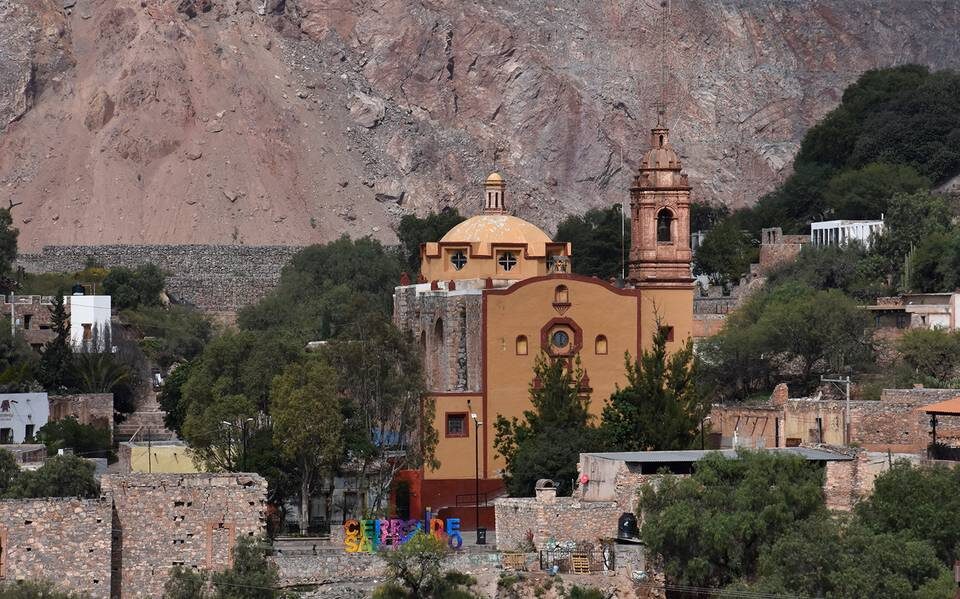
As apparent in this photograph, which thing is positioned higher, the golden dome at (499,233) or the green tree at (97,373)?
the golden dome at (499,233)

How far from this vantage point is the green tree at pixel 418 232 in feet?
391

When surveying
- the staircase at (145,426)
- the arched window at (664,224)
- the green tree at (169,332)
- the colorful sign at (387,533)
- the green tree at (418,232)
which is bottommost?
the colorful sign at (387,533)

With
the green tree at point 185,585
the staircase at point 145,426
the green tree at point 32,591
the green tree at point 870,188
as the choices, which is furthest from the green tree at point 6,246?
the green tree at point 32,591

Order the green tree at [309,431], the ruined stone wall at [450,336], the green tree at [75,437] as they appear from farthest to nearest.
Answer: the green tree at [75,437] < the ruined stone wall at [450,336] < the green tree at [309,431]

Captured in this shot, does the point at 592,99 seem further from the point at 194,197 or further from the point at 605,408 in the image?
the point at 605,408

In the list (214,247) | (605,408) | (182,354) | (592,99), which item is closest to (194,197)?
(214,247)

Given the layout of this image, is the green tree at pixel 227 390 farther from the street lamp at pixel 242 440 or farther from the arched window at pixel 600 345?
the arched window at pixel 600 345

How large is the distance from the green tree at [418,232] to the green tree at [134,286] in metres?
10.7

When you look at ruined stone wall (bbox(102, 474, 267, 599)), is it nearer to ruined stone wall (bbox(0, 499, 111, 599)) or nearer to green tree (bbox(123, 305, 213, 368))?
ruined stone wall (bbox(0, 499, 111, 599))

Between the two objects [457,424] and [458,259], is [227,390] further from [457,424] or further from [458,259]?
[458,259]

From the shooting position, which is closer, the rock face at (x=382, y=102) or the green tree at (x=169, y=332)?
the green tree at (x=169, y=332)

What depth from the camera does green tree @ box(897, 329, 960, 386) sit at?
260 ft

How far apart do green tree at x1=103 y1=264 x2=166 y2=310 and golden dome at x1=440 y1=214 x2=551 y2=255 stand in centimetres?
3563

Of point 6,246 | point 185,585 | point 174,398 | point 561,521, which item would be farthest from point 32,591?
point 6,246
